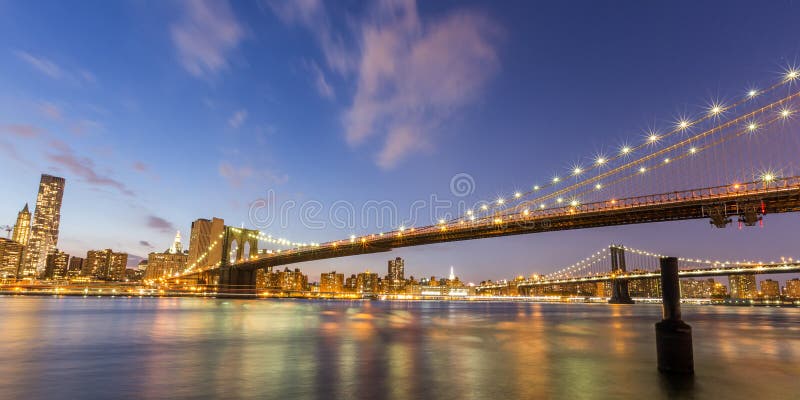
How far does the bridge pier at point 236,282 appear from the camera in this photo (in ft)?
260

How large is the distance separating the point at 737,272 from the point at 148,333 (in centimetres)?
10004

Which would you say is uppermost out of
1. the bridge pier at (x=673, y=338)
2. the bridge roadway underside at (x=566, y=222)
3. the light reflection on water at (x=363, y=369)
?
the bridge roadway underside at (x=566, y=222)

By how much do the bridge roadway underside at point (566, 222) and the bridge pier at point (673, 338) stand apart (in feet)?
114

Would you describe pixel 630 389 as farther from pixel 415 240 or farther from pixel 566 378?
pixel 415 240

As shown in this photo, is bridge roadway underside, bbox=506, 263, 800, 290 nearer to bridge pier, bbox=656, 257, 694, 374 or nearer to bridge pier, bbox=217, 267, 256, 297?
bridge pier, bbox=656, 257, 694, 374

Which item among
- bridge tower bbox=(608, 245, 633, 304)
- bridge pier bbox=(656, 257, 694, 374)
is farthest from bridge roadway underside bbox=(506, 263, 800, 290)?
bridge pier bbox=(656, 257, 694, 374)

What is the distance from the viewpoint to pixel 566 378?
8.95m

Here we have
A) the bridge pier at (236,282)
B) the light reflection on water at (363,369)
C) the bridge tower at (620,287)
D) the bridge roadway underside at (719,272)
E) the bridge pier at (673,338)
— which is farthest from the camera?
the bridge tower at (620,287)

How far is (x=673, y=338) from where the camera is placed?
9.13m

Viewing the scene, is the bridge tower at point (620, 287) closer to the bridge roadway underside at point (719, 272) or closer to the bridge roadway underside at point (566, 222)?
the bridge roadway underside at point (719, 272)

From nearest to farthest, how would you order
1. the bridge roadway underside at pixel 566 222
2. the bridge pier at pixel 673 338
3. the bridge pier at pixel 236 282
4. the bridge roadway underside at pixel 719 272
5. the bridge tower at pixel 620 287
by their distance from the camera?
the bridge pier at pixel 673 338, the bridge roadway underside at pixel 566 222, the bridge pier at pixel 236 282, the bridge roadway underside at pixel 719 272, the bridge tower at pixel 620 287

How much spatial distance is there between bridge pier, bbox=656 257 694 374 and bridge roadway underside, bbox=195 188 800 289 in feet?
114

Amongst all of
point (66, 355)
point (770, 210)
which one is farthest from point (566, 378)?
point (770, 210)

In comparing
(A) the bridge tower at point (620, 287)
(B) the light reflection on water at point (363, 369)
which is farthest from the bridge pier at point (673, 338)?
(A) the bridge tower at point (620, 287)
